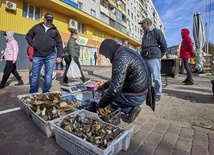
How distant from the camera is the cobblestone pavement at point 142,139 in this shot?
1.68 meters

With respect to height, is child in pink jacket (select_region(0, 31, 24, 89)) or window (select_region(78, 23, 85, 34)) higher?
window (select_region(78, 23, 85, 34))

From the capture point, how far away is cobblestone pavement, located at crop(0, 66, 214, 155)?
5.51 ft

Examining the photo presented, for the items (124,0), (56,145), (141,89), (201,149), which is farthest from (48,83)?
(124,0)

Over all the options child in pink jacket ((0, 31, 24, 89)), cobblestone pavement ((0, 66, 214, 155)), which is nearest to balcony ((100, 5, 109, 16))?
child in pink jacket ((0, 31, 24, 89))

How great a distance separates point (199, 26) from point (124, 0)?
29.1m

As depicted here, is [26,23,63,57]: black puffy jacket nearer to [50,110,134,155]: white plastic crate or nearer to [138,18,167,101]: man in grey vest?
[50,110,134,155]: white plastic crate

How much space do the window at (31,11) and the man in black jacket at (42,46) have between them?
482 inches

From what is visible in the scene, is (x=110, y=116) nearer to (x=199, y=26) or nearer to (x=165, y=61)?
(x=165, y=61)

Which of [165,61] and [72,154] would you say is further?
[165,61]

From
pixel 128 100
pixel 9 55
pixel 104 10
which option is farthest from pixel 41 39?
pixel 104 10

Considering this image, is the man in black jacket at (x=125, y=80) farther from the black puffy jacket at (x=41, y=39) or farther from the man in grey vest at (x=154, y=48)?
the black puffy jacket at (x=41, y=39)

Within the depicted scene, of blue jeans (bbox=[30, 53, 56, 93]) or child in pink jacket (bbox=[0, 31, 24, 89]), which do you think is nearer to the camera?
blue jeans (bbox=[30, 53, 56, 93])

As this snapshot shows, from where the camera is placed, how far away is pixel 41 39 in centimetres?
344

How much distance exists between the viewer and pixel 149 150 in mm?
1706
